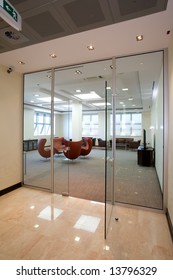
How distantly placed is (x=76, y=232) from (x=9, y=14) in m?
2.94

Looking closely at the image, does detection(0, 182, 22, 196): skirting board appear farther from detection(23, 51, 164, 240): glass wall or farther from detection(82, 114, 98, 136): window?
detection(82, 114, 98, 136): window

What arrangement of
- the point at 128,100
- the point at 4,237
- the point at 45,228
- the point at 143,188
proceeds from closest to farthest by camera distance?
1. the point at 4,237
2. the point at 45,228
3. the point at 143,188
4. the point at 128,100

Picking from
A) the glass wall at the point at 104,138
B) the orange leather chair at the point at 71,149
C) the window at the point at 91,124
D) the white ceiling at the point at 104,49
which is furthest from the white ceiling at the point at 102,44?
the window at the point at 91,124

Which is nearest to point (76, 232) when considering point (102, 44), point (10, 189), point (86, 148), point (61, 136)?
point (10, 189)

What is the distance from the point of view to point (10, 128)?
3885mm

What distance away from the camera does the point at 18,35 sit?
2494 millimetres

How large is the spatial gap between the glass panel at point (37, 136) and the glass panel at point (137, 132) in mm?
2023

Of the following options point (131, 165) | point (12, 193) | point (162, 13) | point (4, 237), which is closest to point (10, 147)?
point (12, 193)

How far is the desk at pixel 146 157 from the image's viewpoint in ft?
20.7

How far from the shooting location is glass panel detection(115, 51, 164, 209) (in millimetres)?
3428

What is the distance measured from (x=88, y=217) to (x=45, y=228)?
0.74 m
